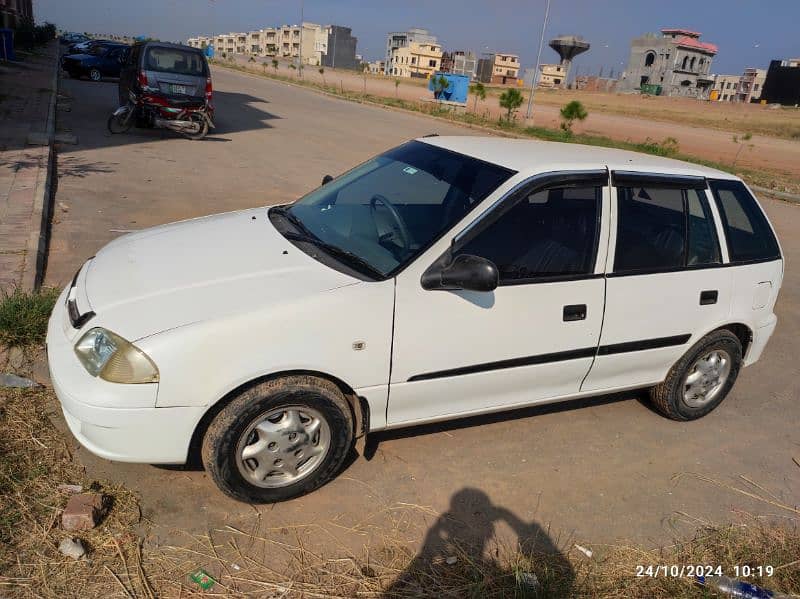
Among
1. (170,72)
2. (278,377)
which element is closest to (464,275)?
(278,377)

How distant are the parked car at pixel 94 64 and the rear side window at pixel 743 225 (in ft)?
87.1

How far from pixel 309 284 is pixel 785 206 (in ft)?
49.0

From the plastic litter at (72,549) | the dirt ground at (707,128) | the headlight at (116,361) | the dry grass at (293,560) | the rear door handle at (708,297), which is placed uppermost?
the rear door handle at (708,297)

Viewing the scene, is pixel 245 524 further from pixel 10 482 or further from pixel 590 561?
pixel 590 561

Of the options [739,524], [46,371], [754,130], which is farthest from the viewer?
[754,130]

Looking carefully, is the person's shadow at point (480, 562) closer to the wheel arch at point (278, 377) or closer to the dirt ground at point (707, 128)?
the wheel arch at point (278, 377)

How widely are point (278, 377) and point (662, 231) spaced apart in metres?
2.51

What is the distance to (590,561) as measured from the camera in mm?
2990

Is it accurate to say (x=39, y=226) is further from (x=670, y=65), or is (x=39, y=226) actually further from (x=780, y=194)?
(x=670, y=65)

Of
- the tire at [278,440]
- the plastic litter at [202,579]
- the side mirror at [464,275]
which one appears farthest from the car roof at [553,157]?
the plastic litter at [202,579]

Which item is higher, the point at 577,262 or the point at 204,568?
the point at 577,262

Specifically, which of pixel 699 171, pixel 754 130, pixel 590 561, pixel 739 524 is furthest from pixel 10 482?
pixel 754 130

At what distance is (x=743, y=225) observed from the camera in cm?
425

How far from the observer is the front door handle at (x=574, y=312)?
3.46 m
